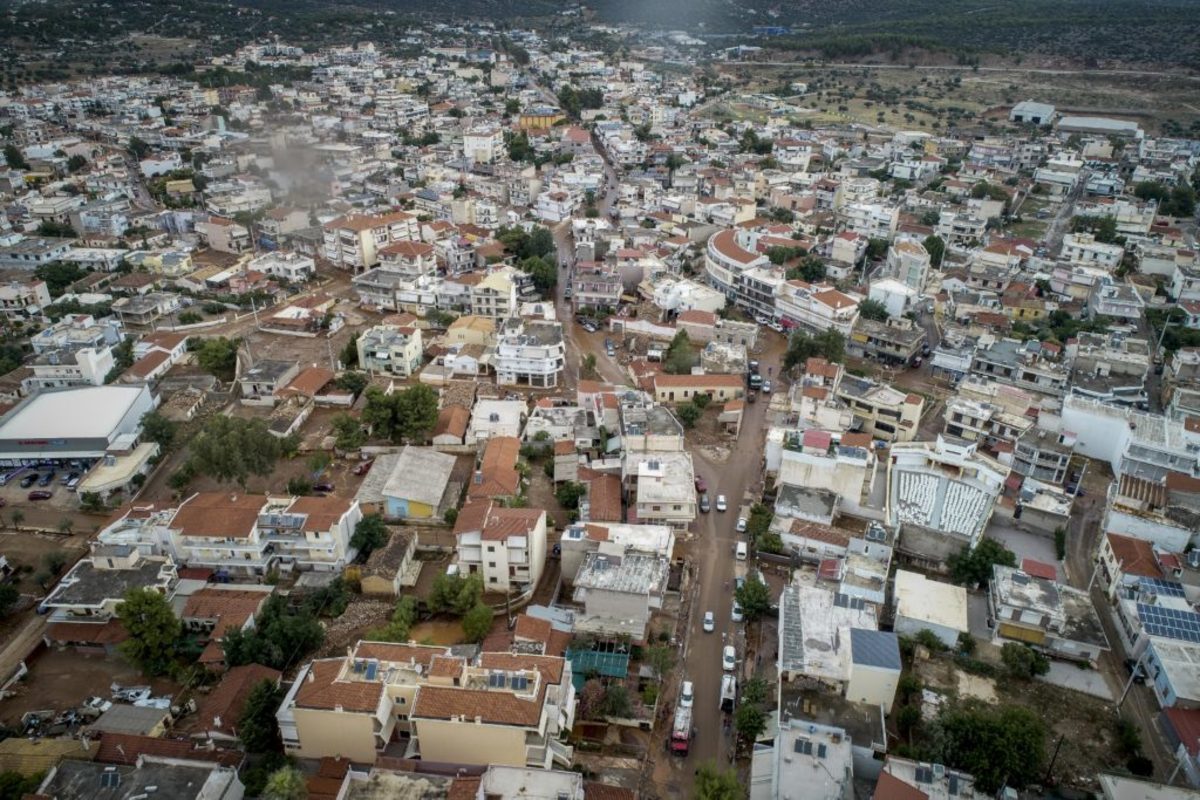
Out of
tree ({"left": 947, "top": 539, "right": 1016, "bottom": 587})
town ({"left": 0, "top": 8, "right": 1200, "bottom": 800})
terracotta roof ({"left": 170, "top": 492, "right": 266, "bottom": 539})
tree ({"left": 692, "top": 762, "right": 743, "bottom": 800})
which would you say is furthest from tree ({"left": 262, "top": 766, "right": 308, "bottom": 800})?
tree ({"left": 947, "top": 539, "right": 1016, "bottom": 587})

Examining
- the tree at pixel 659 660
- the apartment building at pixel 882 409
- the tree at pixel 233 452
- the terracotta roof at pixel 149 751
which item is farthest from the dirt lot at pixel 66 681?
the apartment building at pixel 882 409

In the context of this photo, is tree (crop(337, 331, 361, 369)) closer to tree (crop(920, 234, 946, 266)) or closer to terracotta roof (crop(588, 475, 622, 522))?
terracotta roof (crop(588, 475, 622, 522))

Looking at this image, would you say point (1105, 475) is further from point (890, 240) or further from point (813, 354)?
point (890, 240)

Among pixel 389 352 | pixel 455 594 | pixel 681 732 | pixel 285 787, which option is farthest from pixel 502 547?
pixel 389 352

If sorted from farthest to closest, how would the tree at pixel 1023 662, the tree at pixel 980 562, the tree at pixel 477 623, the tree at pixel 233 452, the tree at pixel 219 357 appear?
1. the tree at pixel 219 357
2. the tree at pixel 233 452
3. the tree at pixel 980 562
4. the tree at pixel 477 623
5. the tree at pixel 1023 662

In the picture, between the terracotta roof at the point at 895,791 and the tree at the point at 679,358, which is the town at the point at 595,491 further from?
the tree at the point at 679,358

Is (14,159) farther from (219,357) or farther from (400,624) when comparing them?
(400,624)
